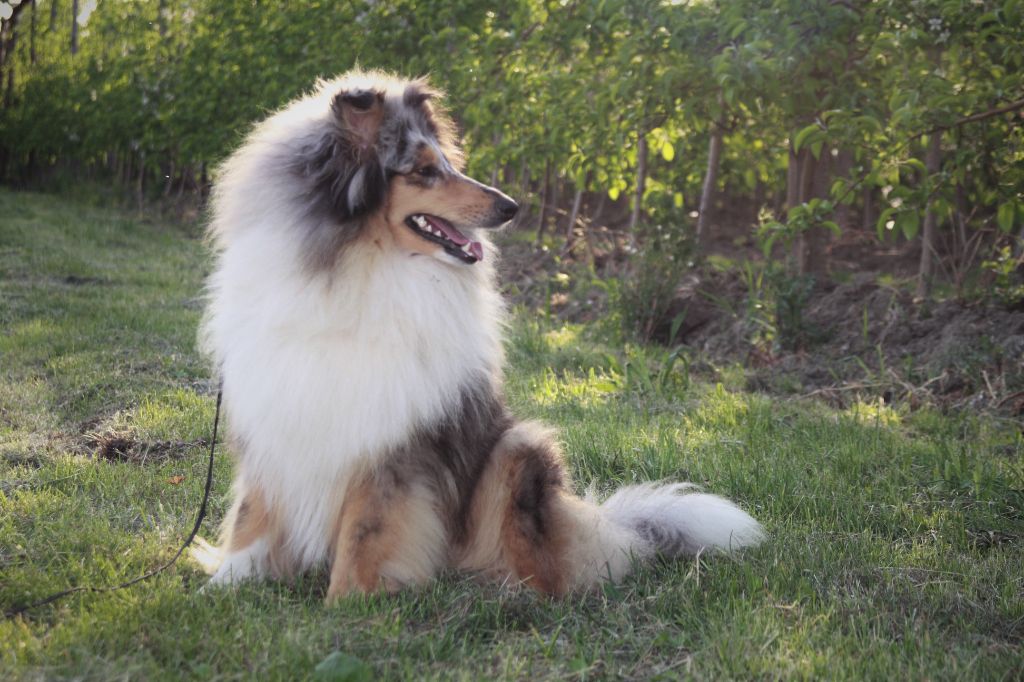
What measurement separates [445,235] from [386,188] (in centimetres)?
24

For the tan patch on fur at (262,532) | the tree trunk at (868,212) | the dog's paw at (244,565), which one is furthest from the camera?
the tree trunk at (868,212)

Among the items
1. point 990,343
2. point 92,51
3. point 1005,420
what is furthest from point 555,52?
point 92,51

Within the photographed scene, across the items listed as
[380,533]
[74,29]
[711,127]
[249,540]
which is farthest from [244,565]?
[74,29]

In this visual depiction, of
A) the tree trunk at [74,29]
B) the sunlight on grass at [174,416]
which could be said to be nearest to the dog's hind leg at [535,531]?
the sunlight on grass at [174,416]

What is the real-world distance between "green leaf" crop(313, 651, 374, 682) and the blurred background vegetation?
12.1ft

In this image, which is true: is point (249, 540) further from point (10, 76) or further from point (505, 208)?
point (10, 76)

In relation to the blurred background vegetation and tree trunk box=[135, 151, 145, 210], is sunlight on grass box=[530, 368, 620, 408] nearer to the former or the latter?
the blurred background vegetation

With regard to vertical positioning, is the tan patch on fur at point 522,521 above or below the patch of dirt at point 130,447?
above

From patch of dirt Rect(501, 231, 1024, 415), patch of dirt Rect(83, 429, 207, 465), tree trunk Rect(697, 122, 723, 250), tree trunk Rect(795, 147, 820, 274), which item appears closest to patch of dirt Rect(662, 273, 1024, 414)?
patch of dirt Rect(501, 231, 1024, 415)

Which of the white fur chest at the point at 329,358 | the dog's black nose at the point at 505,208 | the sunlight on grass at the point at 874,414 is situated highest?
the dog's black nose at the point at 505,208

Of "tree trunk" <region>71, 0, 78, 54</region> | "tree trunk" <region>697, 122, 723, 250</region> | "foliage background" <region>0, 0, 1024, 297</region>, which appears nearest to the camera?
"foliage background" <region>0, 0, 1024, 297</region>

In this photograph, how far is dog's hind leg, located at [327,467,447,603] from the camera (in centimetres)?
286

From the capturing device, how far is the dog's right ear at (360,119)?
2947mm

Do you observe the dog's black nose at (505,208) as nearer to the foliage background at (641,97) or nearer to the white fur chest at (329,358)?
the white fur chest at (329,358)
